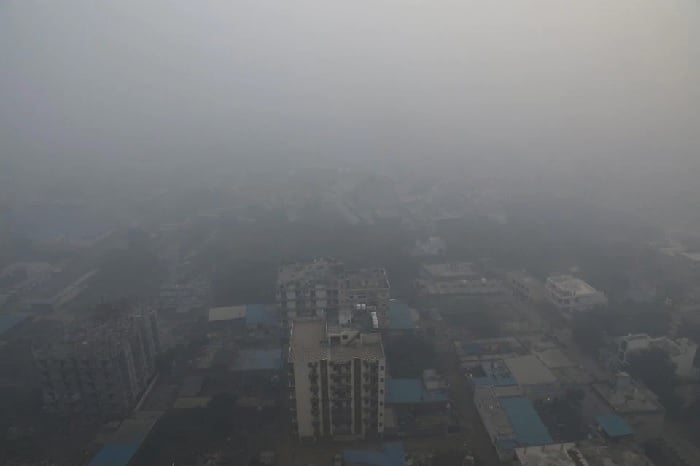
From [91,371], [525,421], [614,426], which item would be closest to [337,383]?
[525,421]

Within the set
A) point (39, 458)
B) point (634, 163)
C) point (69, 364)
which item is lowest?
point (39, 458)

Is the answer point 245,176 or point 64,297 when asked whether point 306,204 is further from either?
point 64,297

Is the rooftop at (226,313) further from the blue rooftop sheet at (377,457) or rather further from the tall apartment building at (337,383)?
the blue rooftop sheet at (377,457)

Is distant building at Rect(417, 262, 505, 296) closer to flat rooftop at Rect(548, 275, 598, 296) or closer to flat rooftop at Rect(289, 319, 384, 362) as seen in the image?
flat rooftop at Rect(548, 275, 598, 296)

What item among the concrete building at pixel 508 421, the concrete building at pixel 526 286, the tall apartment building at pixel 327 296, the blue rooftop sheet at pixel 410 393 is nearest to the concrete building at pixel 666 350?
the concrete building at pixel 508 421

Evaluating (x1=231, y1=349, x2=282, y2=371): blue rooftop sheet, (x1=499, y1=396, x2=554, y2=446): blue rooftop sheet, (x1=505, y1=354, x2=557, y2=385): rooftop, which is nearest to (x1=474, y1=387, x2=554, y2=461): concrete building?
(x1=499, y1=396, x2=554, y2=446): blue rooftop sheet

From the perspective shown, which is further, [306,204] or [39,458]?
[306,204]

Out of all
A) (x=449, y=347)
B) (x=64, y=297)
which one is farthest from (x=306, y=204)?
(x=449, y=347)
